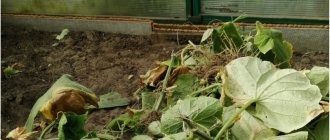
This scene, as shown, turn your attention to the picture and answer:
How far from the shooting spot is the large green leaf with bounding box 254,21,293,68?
1656mm

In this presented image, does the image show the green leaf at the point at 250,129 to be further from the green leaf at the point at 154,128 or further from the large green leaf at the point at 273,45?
the large green leaf at the point at 273,45

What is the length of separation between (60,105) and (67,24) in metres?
2.47

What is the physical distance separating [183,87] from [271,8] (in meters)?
1.75

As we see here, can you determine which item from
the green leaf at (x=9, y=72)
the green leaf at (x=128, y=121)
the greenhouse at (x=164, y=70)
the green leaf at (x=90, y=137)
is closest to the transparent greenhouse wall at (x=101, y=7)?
the greenhouse at (x=164, y=70)

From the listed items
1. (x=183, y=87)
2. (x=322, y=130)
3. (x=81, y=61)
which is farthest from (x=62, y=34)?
(x=322, y=130)

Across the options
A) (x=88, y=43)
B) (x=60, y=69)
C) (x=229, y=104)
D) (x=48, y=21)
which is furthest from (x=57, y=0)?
(x=229, y=104)

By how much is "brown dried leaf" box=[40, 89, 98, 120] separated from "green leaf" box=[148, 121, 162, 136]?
23 centimetres

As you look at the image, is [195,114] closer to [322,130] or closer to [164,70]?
[322,130]

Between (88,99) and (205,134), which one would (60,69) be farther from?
(205,134)

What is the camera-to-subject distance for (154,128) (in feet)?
4.76

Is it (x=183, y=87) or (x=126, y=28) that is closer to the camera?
(x=183, y=87)

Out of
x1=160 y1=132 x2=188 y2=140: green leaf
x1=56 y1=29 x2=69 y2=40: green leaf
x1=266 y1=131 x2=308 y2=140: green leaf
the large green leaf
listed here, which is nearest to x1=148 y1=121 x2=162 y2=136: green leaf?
x1=160 y1=132 x2=188 y2=140: green leaf

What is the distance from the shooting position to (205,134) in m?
1.24

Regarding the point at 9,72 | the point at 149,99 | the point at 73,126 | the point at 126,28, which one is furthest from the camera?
the point at 126,28
